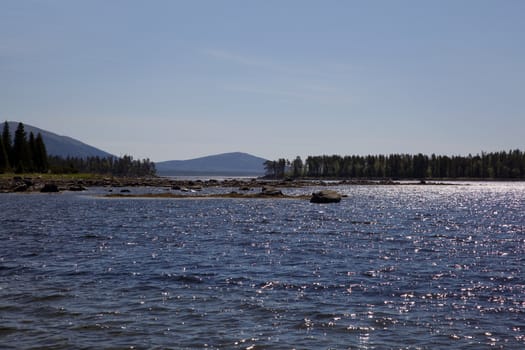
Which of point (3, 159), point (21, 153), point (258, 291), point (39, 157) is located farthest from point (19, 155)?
point (258, 291)

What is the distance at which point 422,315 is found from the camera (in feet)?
53.7

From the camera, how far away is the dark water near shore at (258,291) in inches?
546

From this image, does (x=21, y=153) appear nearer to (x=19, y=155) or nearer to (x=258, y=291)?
(x=19, y=155)

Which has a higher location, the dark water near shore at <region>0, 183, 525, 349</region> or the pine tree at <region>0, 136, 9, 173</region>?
the pine tree at <region>0, 136, 9, 173</region>

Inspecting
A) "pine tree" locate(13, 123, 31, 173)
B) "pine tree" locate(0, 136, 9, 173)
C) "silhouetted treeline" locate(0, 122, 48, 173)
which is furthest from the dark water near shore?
"pine tree" locate(13, 123, 31, 173)

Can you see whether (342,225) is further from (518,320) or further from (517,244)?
(518,320)

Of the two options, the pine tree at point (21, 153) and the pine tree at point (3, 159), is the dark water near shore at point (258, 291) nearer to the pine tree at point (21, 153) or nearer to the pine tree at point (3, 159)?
the pine tree at point (3, 159)

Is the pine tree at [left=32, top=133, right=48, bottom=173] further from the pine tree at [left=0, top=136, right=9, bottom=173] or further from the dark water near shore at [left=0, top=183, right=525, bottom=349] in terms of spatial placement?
the dark water near shore at [left=0, top=183, right=525, bottom=349]

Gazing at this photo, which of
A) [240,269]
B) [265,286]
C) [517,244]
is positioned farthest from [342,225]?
[265,286]

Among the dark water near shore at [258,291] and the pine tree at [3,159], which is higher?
the pine tree at [3,159]

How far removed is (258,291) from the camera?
19547 millimetres

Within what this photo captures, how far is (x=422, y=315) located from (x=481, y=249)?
1941cm

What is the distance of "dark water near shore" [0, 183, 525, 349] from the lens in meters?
13.9

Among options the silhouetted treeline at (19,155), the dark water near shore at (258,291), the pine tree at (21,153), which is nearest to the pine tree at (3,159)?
the silhouetted treeline at (19,155)
